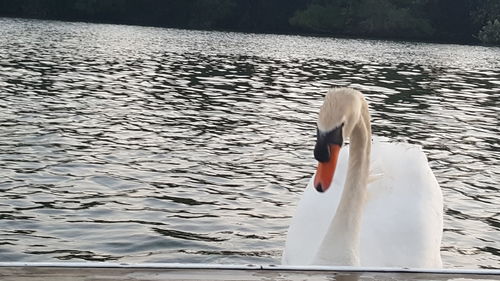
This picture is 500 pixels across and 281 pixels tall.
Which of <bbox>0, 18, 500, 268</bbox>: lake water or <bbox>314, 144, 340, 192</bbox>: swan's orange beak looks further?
<bbox>0, 18, 500, 268</bbox>: lake water

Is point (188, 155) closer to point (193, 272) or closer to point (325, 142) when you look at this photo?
point (325, 142)

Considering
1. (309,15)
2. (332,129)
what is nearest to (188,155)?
(332,129)

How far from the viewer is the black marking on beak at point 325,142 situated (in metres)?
6.15

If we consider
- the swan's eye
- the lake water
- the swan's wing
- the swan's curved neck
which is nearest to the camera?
the swan's eye

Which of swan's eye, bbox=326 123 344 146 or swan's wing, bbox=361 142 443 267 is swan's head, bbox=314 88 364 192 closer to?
swan's eye, bbox=326 123 344 146

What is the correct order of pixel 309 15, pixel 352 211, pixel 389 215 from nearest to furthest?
pixel 352 211 < pixel 389 215 < pixel 309 15

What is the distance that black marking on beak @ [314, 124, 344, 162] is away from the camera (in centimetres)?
615

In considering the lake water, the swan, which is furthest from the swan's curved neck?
the lake water

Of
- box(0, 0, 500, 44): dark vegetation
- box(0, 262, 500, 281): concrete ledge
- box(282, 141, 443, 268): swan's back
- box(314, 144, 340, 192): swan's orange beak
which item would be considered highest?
box(314, 144, 340, 192): swan's orange beak

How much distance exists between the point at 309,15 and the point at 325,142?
8821 cm

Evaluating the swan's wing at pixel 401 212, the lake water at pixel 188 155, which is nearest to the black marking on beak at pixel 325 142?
the swan's wing at pixel 401 212

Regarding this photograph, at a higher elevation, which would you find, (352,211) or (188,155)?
(352,211)

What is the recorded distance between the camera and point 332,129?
6340mm

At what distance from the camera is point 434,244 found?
8195 millimetres
